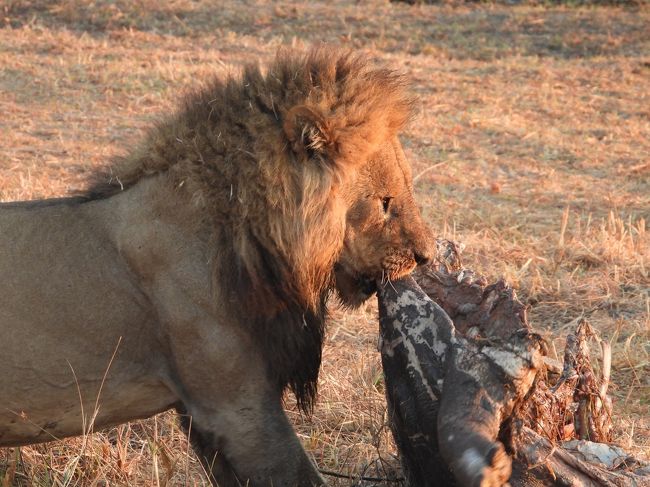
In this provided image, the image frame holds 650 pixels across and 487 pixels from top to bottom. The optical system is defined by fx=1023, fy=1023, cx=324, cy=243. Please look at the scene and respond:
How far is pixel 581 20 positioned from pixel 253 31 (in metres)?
5.88

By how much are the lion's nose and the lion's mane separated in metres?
0.23

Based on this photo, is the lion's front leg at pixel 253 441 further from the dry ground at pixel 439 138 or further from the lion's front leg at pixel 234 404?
the dry ground at pixel 439 138

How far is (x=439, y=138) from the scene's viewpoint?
29.9 ft

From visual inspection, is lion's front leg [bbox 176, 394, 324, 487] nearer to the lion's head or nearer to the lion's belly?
the lion's belly

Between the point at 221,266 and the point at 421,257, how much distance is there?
0.58m

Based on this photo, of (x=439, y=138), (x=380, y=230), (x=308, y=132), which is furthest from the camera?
(x=439, y=138)

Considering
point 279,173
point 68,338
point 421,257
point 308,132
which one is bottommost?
point 68,338

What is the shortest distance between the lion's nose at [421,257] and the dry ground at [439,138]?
1.95 feet

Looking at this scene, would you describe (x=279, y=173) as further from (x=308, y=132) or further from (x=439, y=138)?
(x=439, y=138)

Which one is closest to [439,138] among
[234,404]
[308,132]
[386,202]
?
[386,202]

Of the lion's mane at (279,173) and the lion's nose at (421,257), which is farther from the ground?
the lion's mane at (279,173)

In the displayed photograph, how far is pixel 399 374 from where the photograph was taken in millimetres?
2715

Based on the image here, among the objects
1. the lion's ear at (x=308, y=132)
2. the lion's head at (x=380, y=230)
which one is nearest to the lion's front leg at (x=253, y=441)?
the lion's head at (x=380, y=230)

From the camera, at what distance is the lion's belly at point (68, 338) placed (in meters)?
2.77
